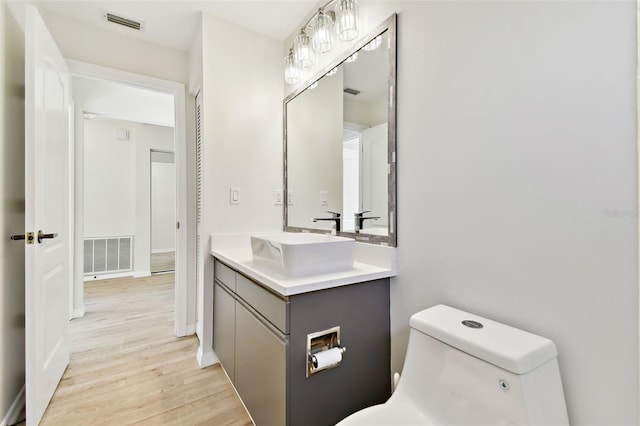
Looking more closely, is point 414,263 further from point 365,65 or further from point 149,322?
point 149,322

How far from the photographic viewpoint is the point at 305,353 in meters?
1.09

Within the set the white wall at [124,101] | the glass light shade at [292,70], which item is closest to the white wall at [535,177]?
the glass light shade at [292,70]

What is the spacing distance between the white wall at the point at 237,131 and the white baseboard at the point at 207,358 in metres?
0.02

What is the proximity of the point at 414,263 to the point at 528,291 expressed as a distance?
0.43 m

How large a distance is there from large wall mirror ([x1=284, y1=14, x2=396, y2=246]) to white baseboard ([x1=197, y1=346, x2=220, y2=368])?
1.02 meters

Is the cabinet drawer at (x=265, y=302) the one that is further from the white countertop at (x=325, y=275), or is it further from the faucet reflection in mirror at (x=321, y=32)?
the faucet reflection in mirror at (x=321, y=32)

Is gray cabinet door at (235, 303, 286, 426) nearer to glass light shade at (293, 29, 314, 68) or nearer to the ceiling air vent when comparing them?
glass light shade at (293, 29, 314, 68)

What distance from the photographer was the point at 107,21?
202 cm

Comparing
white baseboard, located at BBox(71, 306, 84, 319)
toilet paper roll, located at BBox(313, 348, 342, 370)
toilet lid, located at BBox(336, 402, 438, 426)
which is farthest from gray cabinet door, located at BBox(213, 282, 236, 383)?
white baseboard, located at BBox(71, 306, 84, 319)

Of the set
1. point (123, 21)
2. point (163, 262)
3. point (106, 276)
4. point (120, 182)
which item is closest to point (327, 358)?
point (123, 21)

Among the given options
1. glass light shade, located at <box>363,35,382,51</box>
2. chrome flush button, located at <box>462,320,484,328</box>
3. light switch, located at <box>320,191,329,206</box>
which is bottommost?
chrome flush button, located at <box>462,320,484,328</box>

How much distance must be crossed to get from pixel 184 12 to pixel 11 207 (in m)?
1.54

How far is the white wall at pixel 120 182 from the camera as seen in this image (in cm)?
415

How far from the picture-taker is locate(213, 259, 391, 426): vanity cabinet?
3.52ft
